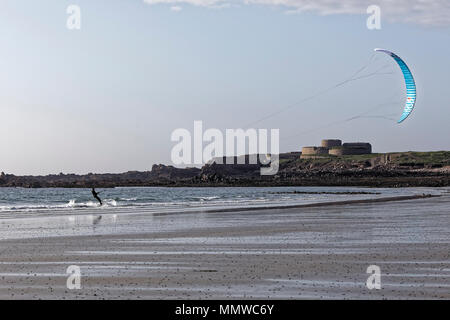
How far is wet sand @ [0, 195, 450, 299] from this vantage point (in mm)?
9539

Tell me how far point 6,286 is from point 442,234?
1133cm

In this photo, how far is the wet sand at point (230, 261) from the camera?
9539mm

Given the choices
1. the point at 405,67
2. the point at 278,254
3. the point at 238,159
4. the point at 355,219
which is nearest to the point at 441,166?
the point at 238,159

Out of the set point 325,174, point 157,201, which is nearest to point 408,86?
point 157,201

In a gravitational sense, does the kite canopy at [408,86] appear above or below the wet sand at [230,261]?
above

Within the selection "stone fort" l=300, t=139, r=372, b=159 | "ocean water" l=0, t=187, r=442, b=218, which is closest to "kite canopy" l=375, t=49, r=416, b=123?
"ocean water" l=0, t=187, r=442, b=218

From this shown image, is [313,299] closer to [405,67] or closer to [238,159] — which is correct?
[405,67]

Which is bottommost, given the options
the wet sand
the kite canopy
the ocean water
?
the ocean water

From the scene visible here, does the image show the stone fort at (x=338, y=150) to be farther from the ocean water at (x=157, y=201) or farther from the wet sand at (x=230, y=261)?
the wet sand at (x=230, y=261)

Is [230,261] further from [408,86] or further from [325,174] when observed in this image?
[325,174]

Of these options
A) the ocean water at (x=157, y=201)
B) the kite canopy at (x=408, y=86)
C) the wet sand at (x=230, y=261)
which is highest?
the kite canopy at (x=408, y=86)

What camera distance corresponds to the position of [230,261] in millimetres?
12539

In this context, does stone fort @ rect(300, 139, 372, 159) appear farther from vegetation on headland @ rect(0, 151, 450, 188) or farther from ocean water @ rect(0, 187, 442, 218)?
ocean water @ rect(0, 187, 442, 218)

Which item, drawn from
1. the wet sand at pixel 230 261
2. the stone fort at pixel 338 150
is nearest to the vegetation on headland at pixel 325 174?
the stone fort at pixel 338 150
